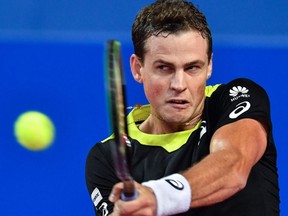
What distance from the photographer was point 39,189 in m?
3.44

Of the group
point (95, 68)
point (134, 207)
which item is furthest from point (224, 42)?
point (134, 207)

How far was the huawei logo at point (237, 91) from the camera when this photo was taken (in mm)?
2322

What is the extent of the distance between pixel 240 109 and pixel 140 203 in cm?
71

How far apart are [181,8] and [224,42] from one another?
1.27m

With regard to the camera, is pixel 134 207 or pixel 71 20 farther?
pixel 71 20

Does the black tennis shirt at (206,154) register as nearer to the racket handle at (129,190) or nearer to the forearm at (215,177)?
the forearm at (215,177)

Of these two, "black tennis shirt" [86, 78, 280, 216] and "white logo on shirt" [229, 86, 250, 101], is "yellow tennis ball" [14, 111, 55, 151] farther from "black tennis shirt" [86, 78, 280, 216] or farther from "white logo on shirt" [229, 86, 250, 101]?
"white logo on shirt" [229, 86, 250, 101]

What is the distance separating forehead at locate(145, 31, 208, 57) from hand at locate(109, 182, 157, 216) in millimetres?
670

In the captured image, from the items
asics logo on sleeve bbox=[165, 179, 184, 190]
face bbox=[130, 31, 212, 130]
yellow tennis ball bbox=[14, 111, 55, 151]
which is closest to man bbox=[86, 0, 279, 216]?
face bbox=[130, 31, 212, 130]

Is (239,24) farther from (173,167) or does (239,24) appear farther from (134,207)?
(134,207)

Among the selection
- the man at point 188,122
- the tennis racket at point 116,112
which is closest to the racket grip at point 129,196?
the tennis racket at point 116,112

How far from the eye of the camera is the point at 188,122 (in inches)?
94.6

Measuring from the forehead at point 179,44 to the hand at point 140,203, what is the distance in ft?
2.20

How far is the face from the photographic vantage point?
7.26ft
